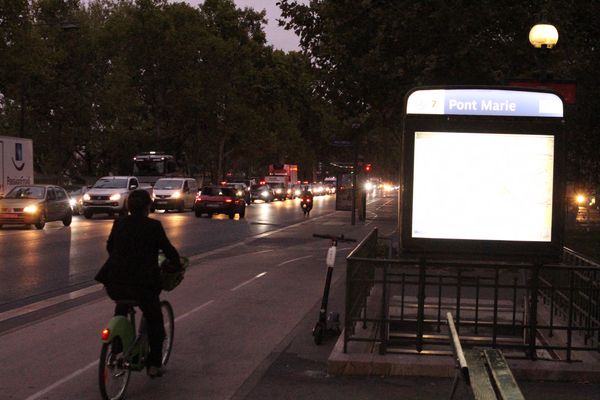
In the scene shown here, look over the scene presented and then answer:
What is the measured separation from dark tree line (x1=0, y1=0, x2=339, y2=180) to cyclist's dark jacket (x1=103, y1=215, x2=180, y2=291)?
38619mm

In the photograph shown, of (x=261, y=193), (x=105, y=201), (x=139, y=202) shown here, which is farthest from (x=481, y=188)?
(x=261, y=193)

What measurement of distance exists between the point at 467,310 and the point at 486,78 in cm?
820

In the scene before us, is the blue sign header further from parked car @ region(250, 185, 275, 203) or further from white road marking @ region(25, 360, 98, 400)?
parked car @ region(250, 185, 275, 203)

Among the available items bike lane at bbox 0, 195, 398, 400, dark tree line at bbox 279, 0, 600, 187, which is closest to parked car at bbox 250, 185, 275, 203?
dark tree line at bbox 279, 0, 600, 187

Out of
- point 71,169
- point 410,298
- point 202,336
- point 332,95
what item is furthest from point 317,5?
point 71,169

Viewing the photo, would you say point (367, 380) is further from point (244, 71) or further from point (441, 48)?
point (244, 71)

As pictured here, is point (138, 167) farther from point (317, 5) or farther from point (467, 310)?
point (467, 310)

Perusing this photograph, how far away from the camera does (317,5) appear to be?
2295 cm

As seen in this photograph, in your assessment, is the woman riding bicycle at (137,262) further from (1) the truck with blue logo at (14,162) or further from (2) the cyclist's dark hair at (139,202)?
(1) the truck with blue logo at (14,162)

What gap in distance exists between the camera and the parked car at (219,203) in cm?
3862

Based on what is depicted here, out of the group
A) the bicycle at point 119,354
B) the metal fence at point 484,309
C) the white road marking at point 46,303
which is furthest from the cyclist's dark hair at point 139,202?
the white road marking at point 46,303

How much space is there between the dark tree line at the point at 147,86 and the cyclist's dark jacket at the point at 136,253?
38619mm

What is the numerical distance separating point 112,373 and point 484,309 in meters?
6.34

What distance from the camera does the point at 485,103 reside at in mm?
7863
